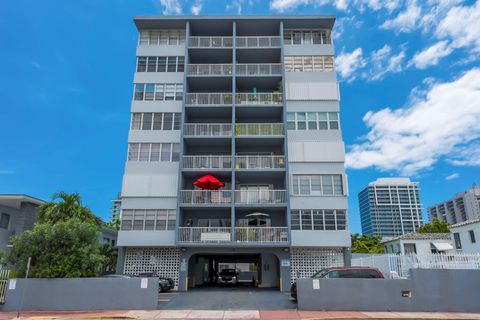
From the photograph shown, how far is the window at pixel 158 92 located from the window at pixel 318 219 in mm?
13263

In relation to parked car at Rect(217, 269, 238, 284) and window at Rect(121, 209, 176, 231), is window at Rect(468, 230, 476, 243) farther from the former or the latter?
window at Rect(121, 209, 176, 231)

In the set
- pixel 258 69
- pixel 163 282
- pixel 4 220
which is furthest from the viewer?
pixel 258 69

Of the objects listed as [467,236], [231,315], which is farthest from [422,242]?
[231,315]

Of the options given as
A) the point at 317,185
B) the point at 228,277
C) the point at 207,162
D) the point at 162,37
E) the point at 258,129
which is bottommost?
the point at 228,277

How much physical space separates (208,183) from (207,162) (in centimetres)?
185

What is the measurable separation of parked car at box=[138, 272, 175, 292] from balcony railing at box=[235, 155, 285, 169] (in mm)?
9408

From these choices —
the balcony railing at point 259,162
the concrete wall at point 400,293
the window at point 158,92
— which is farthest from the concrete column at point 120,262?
the concrete wall at point 400,293

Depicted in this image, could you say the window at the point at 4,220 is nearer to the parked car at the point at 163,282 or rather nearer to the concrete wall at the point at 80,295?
the parked car at the point at 163,282

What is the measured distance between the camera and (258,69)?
2628 cm

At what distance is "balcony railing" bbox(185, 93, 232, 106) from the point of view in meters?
25.5

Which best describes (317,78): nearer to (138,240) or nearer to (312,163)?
(312,163)

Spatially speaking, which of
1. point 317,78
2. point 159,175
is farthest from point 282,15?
point 159,175

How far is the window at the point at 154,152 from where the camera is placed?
2452 centimetres

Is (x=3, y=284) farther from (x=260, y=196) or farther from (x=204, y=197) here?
(x=260, y=196)
